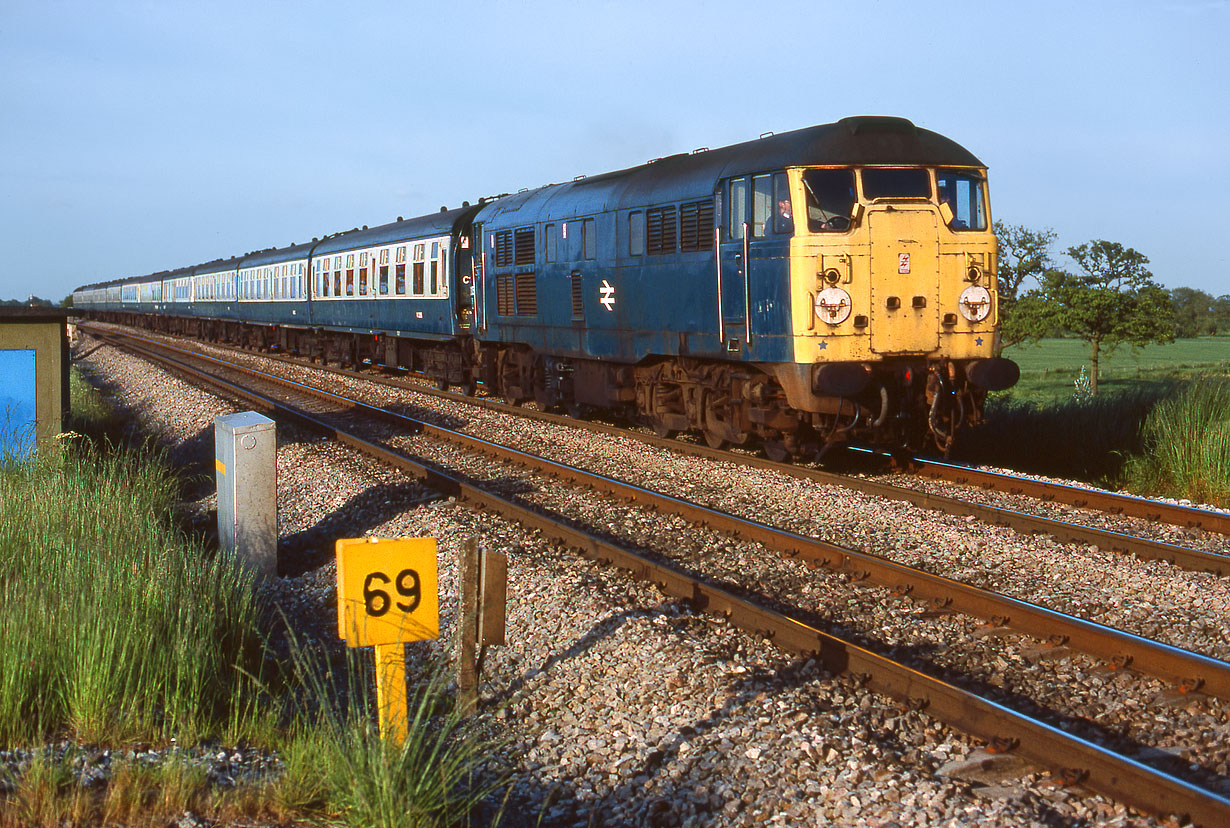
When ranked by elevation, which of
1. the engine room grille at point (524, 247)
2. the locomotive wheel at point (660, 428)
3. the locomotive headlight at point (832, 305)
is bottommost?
the locomotive wheel at point (660, 428)

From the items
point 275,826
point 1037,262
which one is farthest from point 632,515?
point 1037,262

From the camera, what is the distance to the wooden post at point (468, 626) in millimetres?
5336

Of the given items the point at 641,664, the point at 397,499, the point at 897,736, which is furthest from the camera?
the point at 397,499

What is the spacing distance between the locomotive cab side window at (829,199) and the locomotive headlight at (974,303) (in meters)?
1.44

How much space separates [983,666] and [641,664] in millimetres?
1759

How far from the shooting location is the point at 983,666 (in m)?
5.88

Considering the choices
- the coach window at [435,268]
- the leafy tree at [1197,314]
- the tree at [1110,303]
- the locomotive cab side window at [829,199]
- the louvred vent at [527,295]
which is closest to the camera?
the locomotive cab side window at [829,199]

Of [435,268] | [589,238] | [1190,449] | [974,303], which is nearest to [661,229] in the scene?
[589,238]

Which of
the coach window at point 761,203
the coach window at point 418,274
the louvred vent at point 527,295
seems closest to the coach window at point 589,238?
the louvred vent at point 527,295

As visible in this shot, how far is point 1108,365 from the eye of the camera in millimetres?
55250

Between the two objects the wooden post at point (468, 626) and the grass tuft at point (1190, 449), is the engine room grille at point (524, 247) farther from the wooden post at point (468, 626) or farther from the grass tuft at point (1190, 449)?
the wooden post at point (468, 626)

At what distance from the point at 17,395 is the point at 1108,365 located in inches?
2079

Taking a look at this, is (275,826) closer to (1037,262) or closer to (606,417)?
(606,417)

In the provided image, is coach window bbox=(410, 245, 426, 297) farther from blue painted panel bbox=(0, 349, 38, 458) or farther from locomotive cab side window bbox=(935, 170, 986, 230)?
locomotive cab side window bbox=(935, 170, 986, 230)
